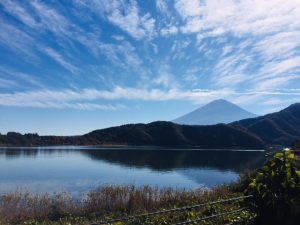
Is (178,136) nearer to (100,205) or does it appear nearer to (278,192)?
(100,205)

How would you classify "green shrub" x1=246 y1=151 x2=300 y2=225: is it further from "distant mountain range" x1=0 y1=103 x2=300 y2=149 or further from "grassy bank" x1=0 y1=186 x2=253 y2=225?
"distant mountain range" x1=0 y1=103 x2=300 y2=149

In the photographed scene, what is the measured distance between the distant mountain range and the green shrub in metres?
147

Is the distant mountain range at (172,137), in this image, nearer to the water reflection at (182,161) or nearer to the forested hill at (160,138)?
the forested hill at (160,138)

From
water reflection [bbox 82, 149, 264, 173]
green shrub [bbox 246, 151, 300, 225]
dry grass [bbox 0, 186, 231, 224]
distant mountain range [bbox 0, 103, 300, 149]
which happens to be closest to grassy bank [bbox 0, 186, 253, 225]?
dry grass [bbox 0, 186, 231, 224]

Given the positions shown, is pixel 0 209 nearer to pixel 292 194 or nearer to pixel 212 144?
pixel 292 194

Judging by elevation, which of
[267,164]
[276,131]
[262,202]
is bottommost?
[262,202]

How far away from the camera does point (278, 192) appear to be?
733cm

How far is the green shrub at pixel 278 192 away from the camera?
23.4ft

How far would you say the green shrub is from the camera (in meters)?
7.12

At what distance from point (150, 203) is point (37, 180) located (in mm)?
23936

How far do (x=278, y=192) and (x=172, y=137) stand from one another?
15799 centimetres

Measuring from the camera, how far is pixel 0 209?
16906 mm

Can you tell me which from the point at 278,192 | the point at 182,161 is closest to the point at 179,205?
the point at 278,192

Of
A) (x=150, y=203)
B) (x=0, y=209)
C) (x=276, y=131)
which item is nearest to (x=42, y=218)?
(x=0, y=209)
